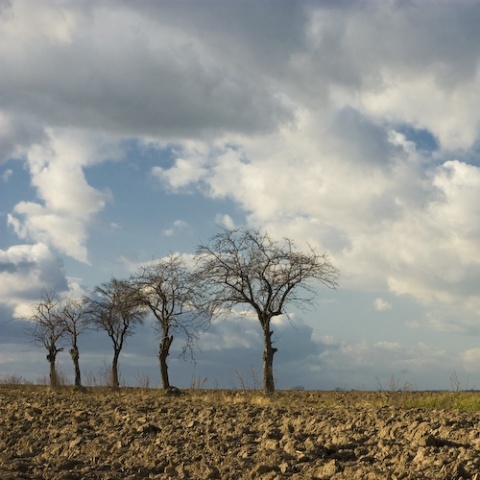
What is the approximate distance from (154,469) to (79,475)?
1.10m

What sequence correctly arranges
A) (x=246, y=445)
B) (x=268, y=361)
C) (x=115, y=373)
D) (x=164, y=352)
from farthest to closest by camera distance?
(x=115, y=373) → (x=164, y=352) → (x=268, y=361) → (x=246, y=445)

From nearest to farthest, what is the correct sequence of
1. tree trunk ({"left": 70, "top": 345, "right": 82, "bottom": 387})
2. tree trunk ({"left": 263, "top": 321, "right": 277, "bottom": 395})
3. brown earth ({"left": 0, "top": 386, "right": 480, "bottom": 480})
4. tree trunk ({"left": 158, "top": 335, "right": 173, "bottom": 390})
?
brown earth ({"left": 0, "top": 386, "right": 480, "bottom": 480}) → tree trunk ({"left": 263, "top": 321, "right": 277, "bottom": 395}) → tree trunk ({"left": 158, "top": 335, "right": 173, "bottom": 390}) → tree trunk ({"left": 70, "top": 345, "right": 82, "bottom": 387})

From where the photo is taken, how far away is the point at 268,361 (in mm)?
27328

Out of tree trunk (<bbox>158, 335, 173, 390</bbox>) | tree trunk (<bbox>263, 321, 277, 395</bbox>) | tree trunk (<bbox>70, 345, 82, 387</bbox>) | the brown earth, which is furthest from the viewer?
tree trunk (<bbox>70, 345, 82, 387</bbox>)

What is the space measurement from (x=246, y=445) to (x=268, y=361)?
16627 mm

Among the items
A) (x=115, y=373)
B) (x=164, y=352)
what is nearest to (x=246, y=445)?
(x=164, y=352)

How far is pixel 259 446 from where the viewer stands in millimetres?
10633

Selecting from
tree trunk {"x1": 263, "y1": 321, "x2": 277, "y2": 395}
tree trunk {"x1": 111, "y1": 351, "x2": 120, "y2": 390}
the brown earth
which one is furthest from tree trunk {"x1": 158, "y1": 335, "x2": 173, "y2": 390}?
the brown earth

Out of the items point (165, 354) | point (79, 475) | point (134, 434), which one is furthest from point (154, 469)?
point (165, 354)

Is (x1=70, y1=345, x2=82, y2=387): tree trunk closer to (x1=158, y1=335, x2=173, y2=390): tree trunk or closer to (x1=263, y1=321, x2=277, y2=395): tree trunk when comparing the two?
(x1=158, y1=335, x2=173, y2=390): tree trunk

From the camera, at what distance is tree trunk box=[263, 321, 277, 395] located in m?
26.9

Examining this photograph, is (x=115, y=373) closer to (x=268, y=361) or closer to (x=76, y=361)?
(x=76, y=361)

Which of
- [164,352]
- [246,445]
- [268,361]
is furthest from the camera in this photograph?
[164,352]

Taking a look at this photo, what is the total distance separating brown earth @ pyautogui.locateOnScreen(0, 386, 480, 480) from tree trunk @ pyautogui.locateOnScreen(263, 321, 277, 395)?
1222cm
